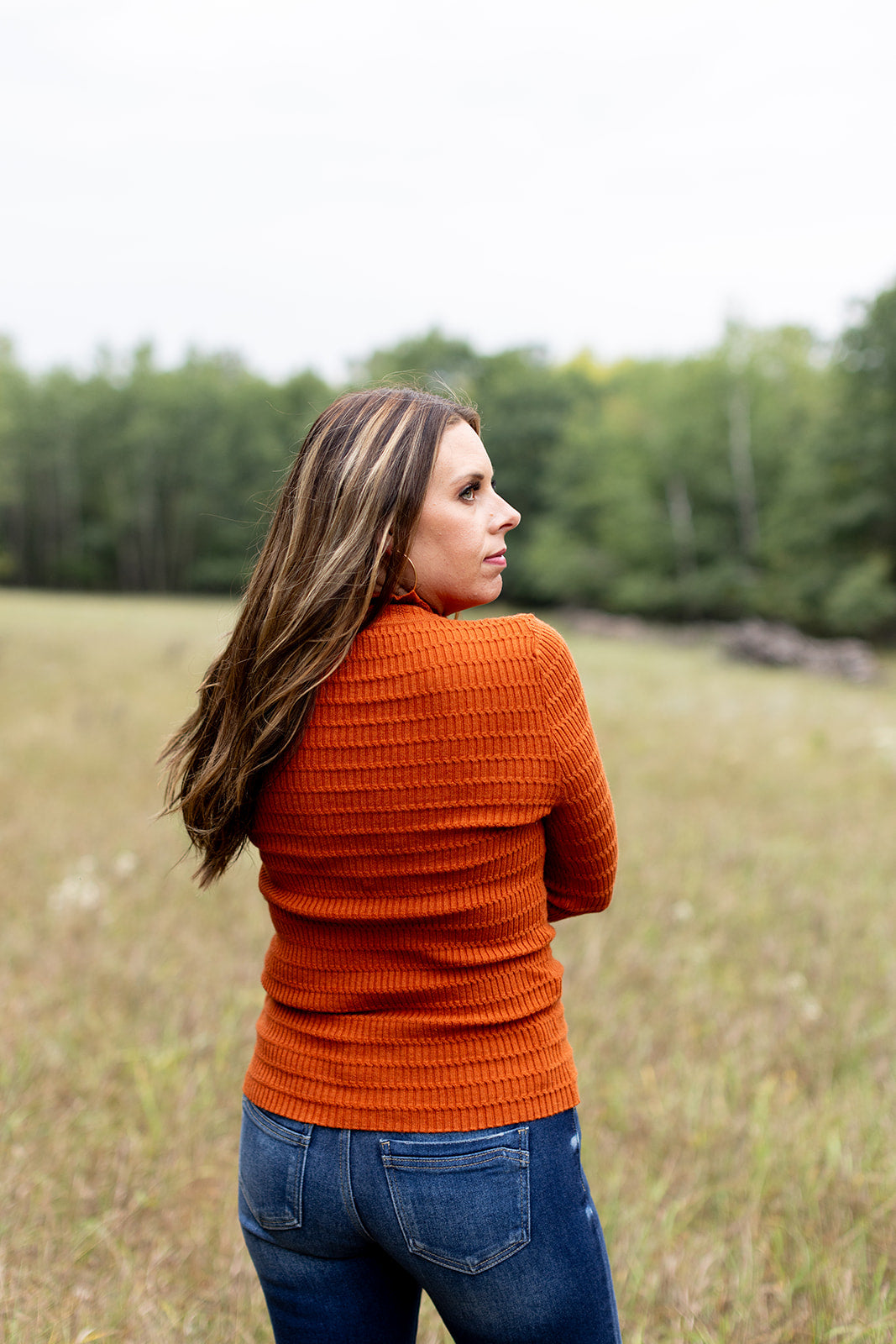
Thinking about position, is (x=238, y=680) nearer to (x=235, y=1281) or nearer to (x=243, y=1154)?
(x=243, y=1154)

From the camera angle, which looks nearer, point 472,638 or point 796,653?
point 472,638

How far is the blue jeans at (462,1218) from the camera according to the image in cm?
129

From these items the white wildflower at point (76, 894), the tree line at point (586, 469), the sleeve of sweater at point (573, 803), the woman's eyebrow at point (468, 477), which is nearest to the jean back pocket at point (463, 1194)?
the sleeve of sweater at point (573, 803)

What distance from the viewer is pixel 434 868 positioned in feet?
4.39

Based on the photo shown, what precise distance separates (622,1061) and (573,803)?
2738mm

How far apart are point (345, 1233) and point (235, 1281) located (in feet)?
4.77

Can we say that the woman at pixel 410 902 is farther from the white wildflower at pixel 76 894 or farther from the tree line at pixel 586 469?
the white wildflower at pixel 76 894

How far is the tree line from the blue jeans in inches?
43.7

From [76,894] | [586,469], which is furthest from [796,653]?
[586,469]

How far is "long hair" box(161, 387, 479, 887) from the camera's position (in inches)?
54.1

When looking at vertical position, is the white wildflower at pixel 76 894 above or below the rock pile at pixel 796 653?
above

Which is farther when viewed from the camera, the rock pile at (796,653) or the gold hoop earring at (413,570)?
the rock pile at (796,653)

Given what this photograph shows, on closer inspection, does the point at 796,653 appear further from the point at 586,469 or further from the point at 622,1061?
the point at 586,469

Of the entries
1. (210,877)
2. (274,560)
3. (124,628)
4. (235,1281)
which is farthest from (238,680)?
(124,628)
